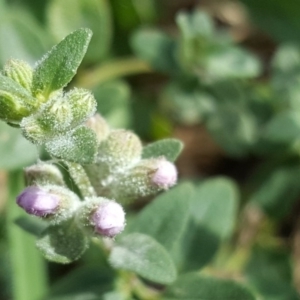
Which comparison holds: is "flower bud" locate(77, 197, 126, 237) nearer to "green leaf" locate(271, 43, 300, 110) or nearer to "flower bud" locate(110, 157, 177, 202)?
"flower bud" locate(110, 157, 177, 202)

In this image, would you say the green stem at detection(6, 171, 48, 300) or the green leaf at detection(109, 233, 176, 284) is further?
the green stem at detection(6, 171, 48, 300)

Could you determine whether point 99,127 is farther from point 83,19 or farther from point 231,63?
point 83,19

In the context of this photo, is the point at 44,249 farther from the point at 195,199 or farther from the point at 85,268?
the point at 195,199

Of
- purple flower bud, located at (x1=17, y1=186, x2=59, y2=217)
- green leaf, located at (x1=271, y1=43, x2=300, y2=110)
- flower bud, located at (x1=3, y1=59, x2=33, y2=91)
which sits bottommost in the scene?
purple flower bud, located at (x1=17, y1=186, x2=59, y2=217)

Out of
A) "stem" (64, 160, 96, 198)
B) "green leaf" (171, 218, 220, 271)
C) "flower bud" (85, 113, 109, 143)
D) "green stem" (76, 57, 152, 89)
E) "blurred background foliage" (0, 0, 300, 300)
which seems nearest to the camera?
"stem" (64, 160, 96, 198)

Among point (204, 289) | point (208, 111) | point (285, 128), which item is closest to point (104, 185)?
point (204, 289)

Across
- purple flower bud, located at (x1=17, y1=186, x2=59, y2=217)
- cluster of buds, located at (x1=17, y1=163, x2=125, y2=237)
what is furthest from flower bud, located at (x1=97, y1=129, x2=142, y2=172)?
purple flower bud, located at (x1=17, y1=186, x2=59, y2=217)

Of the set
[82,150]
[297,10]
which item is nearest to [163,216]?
[82,150]

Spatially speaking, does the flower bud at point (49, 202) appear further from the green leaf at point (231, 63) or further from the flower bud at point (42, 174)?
the green leaf at point (231, 63)

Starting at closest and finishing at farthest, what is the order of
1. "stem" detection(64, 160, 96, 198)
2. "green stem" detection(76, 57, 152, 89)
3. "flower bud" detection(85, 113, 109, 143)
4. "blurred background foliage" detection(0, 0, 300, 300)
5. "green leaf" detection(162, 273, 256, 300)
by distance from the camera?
"stem" detection(64, 160, 96, 198), "flower bud" detection(85, 113, 109, 143), "green leaf" detection(162, 273, 256, 300), "blurred background foliage" detection(0, 0, 300, 300), "green stem" detection(76, 57, 152, 89)
